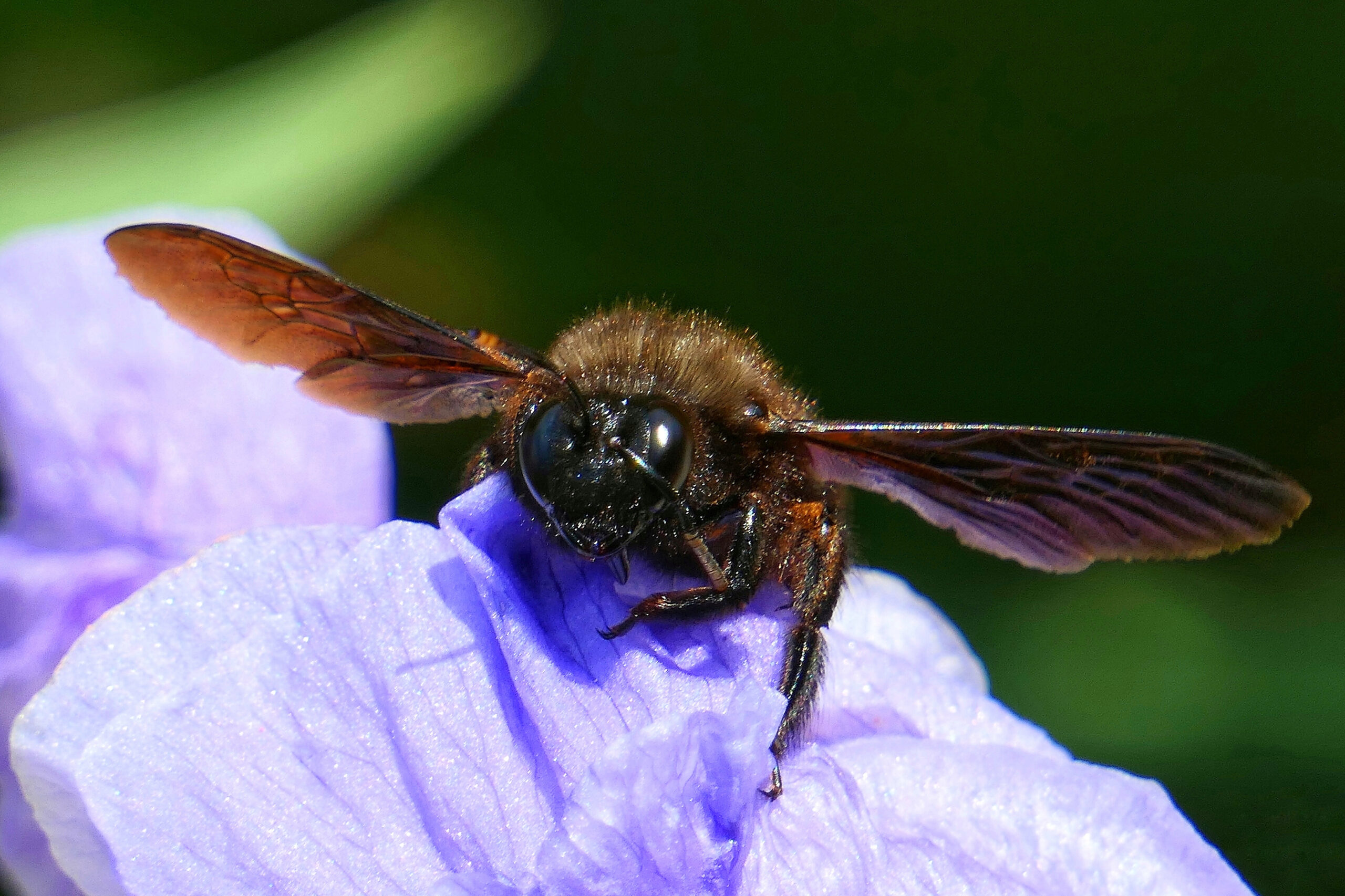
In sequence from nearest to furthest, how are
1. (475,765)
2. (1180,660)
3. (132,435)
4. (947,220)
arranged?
(475,765), (132,435), (1180,660), (947,220)

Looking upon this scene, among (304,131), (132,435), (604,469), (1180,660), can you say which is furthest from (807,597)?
(304,131)

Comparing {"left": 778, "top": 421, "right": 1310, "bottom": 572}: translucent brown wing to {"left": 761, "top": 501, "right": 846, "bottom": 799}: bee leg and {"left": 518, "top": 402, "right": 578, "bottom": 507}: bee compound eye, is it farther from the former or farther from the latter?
{"left": 518, "top": 402, "right": 578, "bottom": 507}: bee compound eye

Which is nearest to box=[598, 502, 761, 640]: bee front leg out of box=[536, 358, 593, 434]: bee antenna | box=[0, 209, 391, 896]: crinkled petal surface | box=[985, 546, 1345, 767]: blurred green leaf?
box=[536, 358, 593, 434]: bee antenna

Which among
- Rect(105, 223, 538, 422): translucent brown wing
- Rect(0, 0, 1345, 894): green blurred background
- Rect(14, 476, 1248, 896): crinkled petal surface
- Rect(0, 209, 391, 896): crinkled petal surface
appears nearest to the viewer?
Rect(14, 476, 1248, 896): crinkled petal surface

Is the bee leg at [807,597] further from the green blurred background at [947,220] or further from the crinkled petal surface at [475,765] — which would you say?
the green blurred background at [947,220]

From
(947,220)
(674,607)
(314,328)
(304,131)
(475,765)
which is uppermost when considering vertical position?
(947,220)

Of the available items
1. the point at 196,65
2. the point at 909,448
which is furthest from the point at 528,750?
the point at 196,65

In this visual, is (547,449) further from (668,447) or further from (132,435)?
(132,435)
